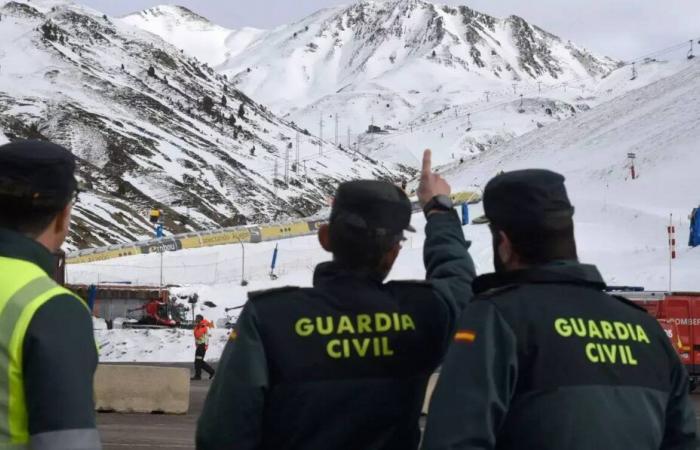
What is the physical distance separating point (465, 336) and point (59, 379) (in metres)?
1.24

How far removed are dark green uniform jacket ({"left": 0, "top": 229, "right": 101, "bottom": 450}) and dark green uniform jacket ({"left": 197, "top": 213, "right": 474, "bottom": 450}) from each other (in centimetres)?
64

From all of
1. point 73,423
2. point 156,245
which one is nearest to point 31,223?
point 73,423

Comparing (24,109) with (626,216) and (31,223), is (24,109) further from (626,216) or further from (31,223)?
(31,223)

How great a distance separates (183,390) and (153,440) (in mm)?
3890

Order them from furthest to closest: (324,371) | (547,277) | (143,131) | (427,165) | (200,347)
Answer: (143,131), (200,347), (427,165), (324,371), (547,277)

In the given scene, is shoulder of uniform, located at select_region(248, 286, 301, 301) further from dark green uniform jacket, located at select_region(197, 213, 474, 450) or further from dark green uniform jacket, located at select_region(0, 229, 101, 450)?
dark green uniform jacket, located at select_region(0, 229, 101, 450)

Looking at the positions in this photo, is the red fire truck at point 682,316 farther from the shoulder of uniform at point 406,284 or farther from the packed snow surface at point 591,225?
the shoulder of uniform at point 406,284

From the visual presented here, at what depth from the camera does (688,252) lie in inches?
1758

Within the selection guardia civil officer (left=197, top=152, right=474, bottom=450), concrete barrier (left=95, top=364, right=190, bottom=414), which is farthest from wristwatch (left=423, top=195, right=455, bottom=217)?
concrete barrier (left=95, top=364, right=190, bottom=414)

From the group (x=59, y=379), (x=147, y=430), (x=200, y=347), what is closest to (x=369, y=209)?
(x=59, y=379)

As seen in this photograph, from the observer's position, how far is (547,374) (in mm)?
3277

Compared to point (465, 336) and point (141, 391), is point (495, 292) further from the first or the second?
point (141, 391)

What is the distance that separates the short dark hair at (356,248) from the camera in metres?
3.87

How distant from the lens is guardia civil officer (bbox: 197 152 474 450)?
3.57 metres
